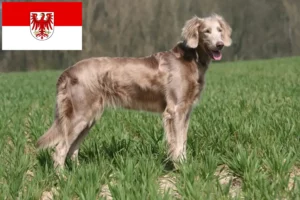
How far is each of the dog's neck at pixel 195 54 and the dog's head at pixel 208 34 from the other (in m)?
0.06

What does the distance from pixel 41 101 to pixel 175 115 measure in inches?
250

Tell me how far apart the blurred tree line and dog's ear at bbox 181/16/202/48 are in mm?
47762

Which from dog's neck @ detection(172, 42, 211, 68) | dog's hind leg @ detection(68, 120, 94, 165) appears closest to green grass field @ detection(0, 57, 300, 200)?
dog's hind leg @ detection(68, 120, 94, 165)

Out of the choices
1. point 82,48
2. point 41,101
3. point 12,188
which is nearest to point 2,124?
point 12,188

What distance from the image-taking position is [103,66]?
14.8 ft

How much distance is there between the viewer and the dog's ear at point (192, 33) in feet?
15.3

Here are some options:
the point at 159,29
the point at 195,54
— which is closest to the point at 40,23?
the point at 195,54

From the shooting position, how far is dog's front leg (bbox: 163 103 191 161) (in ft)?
14.7

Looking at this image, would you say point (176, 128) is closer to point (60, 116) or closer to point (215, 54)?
point (215, 54)

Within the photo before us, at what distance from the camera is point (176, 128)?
452 cm

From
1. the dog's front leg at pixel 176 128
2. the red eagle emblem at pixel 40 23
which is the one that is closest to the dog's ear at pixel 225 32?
the dog's front leg at pixel 176 128

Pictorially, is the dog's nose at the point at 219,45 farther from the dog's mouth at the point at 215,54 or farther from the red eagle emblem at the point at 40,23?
the red eagle emblem at the point at 40,23

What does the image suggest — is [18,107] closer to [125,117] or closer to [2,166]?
[125,117]

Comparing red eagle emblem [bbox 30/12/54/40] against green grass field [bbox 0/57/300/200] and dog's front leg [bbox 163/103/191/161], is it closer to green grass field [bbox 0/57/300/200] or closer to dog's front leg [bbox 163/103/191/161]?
green grass field [bbox 0/57/300/200]
